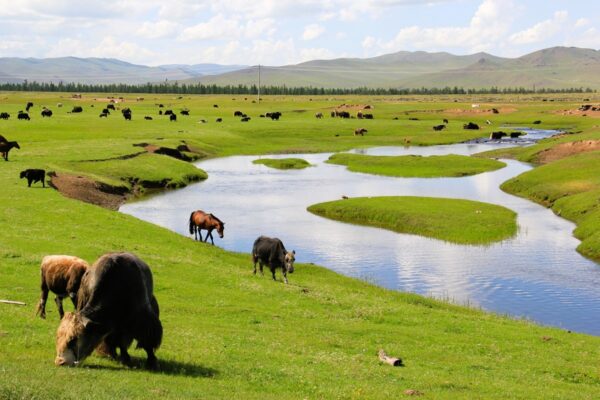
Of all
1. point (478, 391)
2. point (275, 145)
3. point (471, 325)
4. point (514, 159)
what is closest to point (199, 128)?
point (275, 145)

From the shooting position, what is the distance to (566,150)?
8400 centimetres

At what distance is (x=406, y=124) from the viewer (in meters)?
132

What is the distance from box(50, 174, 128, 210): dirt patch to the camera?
53.3 meters

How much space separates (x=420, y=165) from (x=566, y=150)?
56.5ft

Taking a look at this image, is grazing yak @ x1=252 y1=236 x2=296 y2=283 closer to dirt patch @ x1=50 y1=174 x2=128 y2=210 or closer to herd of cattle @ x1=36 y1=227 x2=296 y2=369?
herd of cattle @ x1=36 y1=227 x2=296 y2=369

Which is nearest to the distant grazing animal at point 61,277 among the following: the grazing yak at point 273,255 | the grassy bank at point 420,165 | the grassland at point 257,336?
the grassland at point 257,336

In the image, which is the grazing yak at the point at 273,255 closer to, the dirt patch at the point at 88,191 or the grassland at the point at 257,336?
the grassland at the point at 257,336

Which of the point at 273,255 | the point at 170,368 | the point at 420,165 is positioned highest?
the point at 170,368

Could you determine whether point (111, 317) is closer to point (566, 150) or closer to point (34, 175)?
point (34, 175)

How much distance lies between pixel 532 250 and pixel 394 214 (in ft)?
39.8

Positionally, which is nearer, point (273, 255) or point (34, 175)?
point (273, 255)

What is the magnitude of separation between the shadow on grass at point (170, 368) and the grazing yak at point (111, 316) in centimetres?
17

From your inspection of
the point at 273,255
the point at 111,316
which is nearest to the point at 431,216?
the point at 273,255

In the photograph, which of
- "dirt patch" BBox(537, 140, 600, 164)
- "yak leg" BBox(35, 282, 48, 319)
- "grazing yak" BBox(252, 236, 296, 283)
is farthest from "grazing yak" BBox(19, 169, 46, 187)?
"dirt patch" BBox(537, 140, 600, 164)
